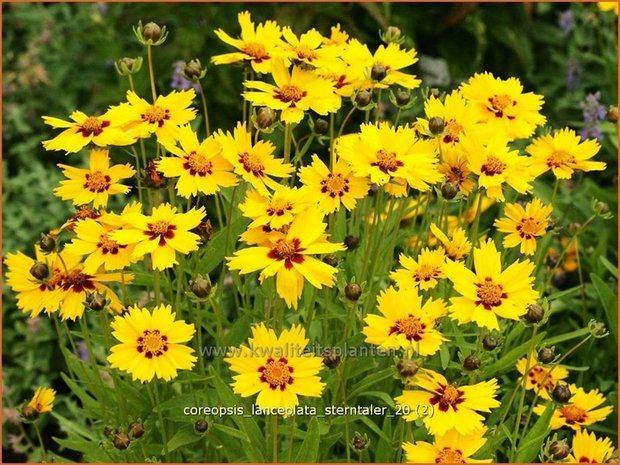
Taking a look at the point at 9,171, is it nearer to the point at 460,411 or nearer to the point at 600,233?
the point at 600,233

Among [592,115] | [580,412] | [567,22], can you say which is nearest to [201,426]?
[580,412]

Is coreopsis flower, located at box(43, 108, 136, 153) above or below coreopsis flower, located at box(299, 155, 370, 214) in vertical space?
above

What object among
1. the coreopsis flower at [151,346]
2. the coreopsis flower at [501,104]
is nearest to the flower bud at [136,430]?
the coreopsis flower at [151,346]

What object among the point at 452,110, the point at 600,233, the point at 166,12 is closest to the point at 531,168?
the point at 452,110

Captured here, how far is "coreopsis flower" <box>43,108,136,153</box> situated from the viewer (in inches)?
40.3

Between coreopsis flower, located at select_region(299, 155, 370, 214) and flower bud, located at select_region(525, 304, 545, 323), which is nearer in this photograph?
flower bud, located at select_region(525, 304, 545, 323)

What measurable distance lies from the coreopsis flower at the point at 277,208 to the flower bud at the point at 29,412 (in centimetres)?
45

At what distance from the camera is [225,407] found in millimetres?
1049

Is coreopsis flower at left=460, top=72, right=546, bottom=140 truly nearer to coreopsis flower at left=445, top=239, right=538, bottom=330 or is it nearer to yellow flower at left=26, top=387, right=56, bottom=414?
coreopsis flower at left=445, top=239, right=538, bottom=330

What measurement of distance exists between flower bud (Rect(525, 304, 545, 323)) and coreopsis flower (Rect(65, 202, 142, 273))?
423 mm

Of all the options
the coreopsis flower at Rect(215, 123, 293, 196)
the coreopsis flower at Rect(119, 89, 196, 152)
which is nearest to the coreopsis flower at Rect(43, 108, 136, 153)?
the coreopsis flower at Rect(119, 89, 196, 152)

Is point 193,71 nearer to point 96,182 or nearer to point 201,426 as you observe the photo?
point 96,182

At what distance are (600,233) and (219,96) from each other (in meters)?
0.99

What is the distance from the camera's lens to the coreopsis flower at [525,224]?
1.13 metres
